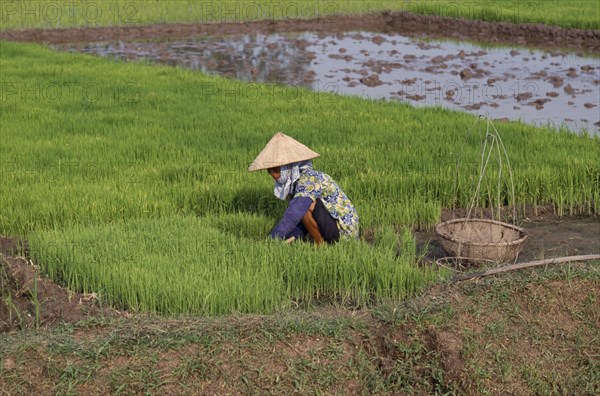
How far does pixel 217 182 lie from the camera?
6.44 metres

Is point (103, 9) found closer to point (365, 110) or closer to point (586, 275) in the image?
point (365, 110)

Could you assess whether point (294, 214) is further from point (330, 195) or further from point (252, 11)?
point (252, 11)

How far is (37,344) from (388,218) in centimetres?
274

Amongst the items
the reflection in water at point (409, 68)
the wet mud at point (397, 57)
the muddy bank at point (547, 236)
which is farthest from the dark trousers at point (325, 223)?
the wet mud at point (397, 57)

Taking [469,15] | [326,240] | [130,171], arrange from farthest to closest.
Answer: [469,15] → [130,171] → [326,240]

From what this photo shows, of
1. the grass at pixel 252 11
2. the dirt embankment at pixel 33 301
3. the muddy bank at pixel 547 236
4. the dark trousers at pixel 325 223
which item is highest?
the grass at pixel 252 11

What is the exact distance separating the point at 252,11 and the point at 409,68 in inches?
214

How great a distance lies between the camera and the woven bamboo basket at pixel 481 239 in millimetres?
4755

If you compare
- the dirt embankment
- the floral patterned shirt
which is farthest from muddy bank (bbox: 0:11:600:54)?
the dirt embankment

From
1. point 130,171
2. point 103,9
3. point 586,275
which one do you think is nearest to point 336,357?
point 586,275

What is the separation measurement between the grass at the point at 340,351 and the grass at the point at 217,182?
1.77 ft

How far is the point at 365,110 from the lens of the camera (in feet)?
29.5

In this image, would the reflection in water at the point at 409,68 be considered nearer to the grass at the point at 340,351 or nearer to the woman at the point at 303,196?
the woman at the point at 303,196

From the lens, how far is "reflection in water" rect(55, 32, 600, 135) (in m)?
10.7
